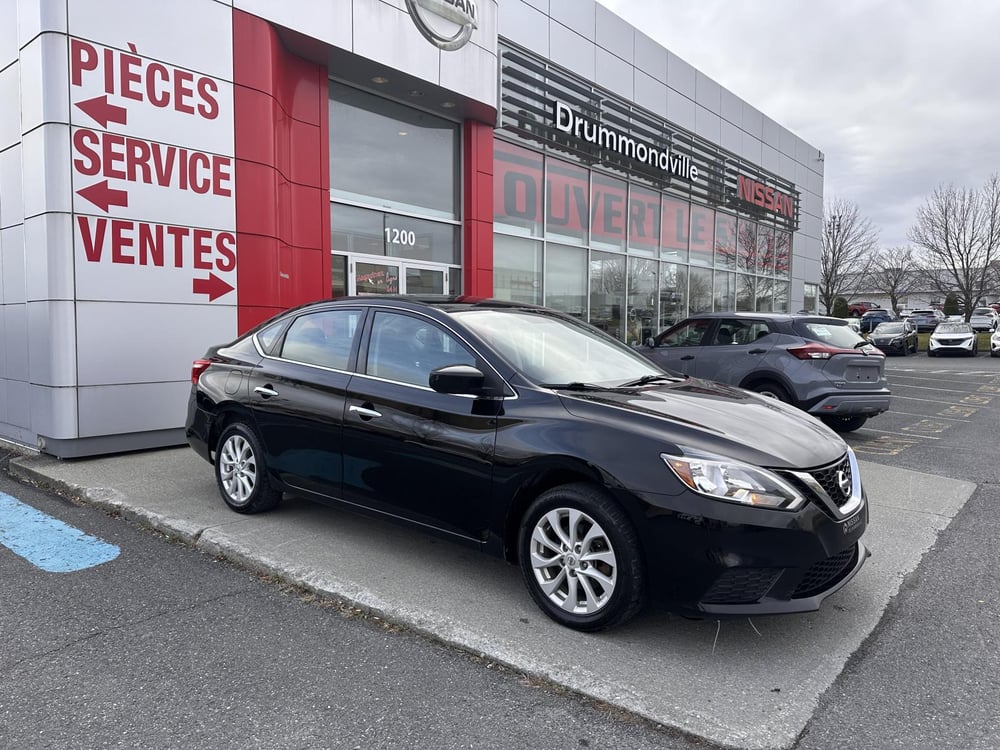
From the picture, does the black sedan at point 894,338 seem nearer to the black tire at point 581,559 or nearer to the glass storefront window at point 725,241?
the glass storefront window at point 725,241

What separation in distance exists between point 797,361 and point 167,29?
7.52m

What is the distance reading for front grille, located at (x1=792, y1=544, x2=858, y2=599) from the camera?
3.07 meters

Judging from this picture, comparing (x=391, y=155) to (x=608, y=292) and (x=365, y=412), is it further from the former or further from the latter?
(x=365, y=412)

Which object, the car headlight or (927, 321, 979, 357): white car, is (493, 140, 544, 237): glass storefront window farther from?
(927, 321, 979, 357): white car

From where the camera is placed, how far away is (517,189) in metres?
12.8

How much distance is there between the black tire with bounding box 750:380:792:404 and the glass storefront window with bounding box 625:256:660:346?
7181 mm

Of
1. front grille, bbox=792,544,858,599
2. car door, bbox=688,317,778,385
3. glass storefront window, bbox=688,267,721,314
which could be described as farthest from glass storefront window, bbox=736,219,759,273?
front grille, bbox=792,544,858,599

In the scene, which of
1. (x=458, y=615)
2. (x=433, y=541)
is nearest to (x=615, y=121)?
(x=433, y=541)

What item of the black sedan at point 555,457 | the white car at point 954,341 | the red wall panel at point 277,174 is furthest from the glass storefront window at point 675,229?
the white car at point 954,341

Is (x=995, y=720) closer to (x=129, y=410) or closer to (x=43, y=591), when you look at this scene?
(x=43, y=591)

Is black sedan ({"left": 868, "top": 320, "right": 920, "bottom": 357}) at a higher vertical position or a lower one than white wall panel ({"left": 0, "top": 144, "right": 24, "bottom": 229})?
lower

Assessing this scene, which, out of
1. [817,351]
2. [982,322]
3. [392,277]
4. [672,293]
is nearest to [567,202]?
[672,293]

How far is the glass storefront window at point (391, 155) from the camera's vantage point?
9883mm

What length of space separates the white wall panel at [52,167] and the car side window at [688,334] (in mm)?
7011
